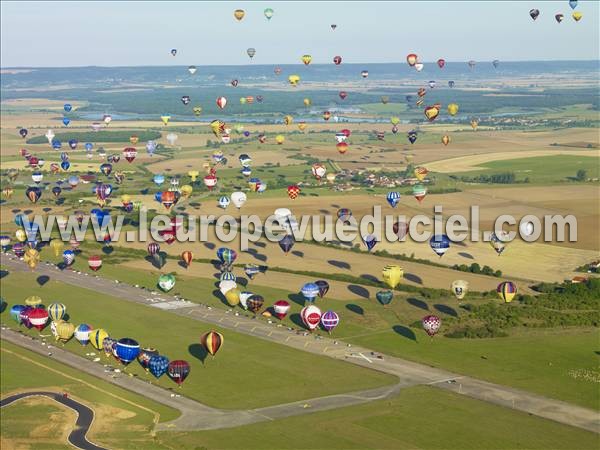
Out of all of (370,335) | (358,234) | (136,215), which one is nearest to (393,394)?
(370,335)

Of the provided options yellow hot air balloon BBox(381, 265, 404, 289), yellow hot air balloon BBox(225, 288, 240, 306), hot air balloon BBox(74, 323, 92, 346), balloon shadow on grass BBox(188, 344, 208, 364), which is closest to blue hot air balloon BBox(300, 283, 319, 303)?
yellow hot air balloon BBox(225, 288, 240, 306)

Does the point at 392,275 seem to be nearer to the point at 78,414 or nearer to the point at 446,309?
the point at 446,309

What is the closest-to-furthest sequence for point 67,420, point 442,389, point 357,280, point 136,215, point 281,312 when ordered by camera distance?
1. point 67,420
2. point 442,389
3. point 281,312
4. point 357,280
5. point 136,215

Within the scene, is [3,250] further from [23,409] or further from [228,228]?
[23,409]

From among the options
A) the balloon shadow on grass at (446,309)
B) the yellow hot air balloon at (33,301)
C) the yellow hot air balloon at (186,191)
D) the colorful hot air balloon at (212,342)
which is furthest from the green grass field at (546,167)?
the colorful hot air balloon at (212,342)

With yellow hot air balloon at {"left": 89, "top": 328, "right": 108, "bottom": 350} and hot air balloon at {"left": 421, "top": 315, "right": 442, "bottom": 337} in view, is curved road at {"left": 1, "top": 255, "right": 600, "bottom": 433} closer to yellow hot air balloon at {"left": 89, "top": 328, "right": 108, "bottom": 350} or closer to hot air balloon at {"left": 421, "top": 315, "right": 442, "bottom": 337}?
yellow hot air balloon at {"left": 89, "top": 328, "right": 108, "bottom": 350}
